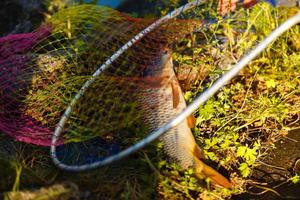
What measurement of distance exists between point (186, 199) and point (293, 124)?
1318mm

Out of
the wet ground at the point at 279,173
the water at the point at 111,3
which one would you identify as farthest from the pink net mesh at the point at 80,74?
the water at the point at 111,3

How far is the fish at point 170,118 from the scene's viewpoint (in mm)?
3676

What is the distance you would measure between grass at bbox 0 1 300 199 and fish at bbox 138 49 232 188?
8 cm

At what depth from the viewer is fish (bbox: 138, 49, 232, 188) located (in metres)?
3.68

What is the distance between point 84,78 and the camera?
4.50 metres

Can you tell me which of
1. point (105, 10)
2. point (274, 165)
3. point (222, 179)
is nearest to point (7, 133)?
point (105, 10)

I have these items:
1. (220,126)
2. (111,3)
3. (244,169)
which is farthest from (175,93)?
(111,3)

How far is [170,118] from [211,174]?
0.53 m

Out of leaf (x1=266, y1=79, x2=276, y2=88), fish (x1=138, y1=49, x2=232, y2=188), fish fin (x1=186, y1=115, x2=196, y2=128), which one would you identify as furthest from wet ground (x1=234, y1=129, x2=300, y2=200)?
fish fin (x1=186, y1=115, x2=196, y2=128)

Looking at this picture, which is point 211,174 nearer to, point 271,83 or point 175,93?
point 175,93

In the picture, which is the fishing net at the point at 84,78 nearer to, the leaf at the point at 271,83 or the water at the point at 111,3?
the leaf at the point at 271,83

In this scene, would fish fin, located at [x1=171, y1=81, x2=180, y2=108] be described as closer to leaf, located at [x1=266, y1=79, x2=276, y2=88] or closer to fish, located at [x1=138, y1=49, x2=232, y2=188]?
fish, located at [x1=138, y1=49, x2=232, y2=188]

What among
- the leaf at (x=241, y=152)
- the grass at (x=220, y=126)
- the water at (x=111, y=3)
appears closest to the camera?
the grass at (x=220, y=126)

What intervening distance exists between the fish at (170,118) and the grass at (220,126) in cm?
8
